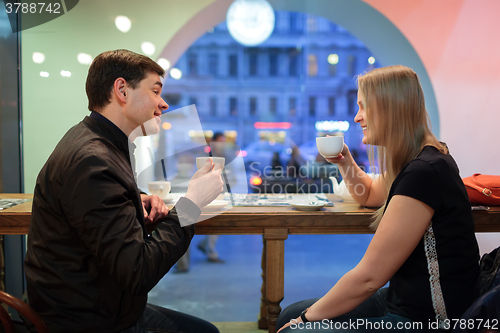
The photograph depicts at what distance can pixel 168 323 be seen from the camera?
1199mm

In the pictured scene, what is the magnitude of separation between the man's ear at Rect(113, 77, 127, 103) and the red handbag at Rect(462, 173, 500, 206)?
1.40 metres

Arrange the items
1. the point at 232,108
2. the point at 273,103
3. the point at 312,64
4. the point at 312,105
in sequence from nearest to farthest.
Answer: the point at 312,64 → the point at 273,103 → the point at 312,105 → the point at 232,108

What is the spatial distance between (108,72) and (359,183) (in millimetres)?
1128

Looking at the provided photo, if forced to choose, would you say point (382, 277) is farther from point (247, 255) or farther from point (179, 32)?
point (247, 255)

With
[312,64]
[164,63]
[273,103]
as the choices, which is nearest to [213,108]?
[273,103]

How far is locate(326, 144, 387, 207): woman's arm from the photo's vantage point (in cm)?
156

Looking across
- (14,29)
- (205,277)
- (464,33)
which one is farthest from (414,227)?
(14,29)

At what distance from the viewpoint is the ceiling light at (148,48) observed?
8.33 feet

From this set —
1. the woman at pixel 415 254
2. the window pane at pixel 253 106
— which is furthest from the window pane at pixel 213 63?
the woman at pixel 415 254

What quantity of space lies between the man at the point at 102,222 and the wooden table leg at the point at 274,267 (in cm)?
44

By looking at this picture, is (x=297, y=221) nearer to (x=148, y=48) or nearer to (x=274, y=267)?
(x=274, y=267)

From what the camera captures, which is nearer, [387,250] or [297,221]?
[387,250]

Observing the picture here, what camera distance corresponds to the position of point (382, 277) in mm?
1002

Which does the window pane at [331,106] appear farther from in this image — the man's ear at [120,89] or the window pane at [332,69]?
the man's ear at [120,89]
